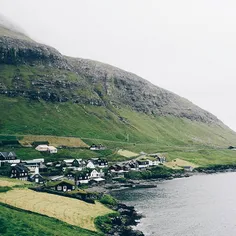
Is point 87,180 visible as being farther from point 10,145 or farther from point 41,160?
point 10,145

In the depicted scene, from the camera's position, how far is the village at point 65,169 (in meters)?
145

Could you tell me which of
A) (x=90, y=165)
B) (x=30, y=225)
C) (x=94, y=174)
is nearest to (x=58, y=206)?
(x=30, y=225)

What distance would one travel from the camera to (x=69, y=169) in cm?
16488

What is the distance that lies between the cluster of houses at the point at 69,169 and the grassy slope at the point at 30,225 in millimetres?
65106

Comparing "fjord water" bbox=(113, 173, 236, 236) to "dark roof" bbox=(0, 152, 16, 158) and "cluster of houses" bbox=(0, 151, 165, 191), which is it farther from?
"dark roof" bbox=(0, 152, 16, 158)

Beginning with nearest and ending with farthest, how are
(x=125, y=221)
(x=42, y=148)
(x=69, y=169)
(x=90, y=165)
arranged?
(x=125, y=221) < (x=69, y=169) < (x=90, y=165) < (x=42, y=148)

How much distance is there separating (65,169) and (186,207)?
7247 centimetres

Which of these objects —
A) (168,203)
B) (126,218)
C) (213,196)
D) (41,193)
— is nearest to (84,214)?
(126,218)

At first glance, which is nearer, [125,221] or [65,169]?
[125,221]

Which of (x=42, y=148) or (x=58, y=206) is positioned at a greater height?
(x=42, y=148)

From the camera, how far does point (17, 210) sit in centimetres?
7475

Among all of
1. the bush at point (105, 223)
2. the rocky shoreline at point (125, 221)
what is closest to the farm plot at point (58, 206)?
the bush at point (105, 223)

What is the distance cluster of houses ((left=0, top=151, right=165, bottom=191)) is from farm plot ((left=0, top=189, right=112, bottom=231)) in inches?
1579

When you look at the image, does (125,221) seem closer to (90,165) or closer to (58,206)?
(58,206)
